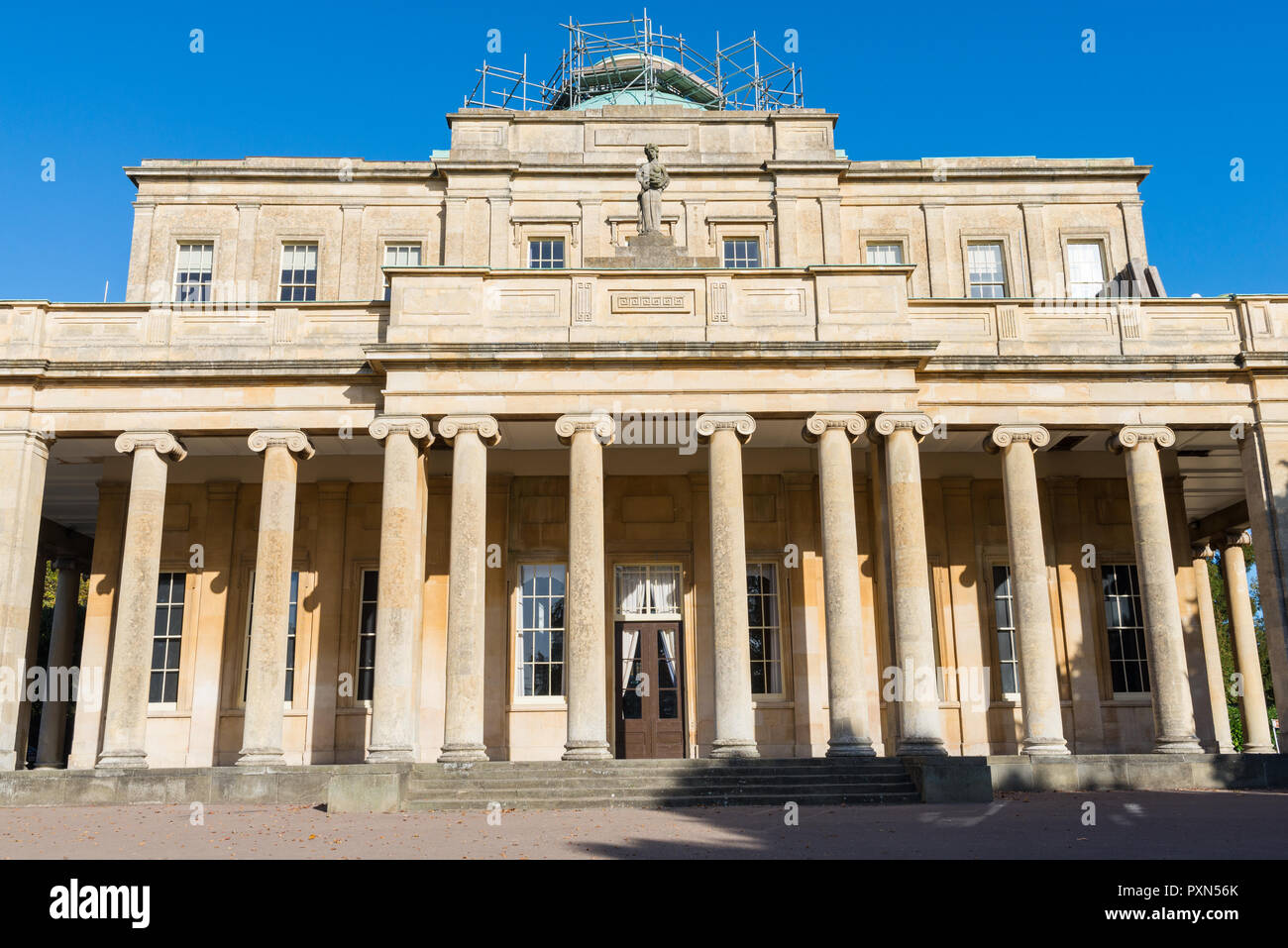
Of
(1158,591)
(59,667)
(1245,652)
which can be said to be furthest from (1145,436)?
(59,667)

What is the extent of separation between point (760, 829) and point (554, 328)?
1107 cm

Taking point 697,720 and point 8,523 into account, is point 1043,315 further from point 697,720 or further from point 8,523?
point 8,523

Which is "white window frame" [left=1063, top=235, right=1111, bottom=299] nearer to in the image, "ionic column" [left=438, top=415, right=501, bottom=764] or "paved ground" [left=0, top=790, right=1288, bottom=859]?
"paved ground" [left=0, top=790, right=1288, bottom=859]

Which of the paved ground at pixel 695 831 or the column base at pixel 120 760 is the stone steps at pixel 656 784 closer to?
the paved ground at pixel 695 831

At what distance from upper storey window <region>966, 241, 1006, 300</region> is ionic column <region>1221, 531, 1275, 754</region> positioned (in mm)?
9013

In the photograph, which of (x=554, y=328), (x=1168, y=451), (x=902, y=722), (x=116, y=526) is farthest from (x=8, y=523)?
(x=1168, y=451)

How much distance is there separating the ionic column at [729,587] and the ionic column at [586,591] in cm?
210

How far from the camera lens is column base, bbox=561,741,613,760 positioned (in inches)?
754

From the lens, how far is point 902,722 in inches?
789

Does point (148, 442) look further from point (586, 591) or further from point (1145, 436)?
point (1145, 436)

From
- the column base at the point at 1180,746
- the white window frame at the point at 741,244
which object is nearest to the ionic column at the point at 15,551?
the white window frame at the point at 741,244

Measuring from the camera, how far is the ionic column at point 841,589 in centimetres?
1971

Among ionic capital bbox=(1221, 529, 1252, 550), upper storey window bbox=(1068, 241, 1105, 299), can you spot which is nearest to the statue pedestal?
upper storey window bbox=(1068, 241, 1105, 299)

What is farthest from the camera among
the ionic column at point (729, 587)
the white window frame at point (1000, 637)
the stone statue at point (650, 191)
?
the white window frame at point (1000, 637)
